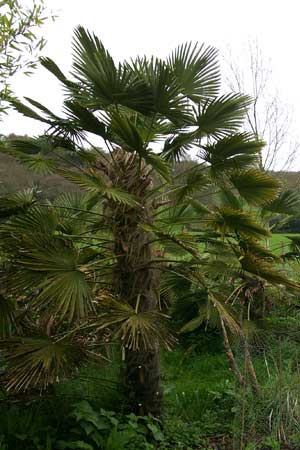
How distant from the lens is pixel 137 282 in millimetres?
4484

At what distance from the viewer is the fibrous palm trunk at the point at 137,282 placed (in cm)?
446

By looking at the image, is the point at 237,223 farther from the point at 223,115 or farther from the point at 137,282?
the point at 137,282

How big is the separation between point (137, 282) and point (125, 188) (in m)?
0.84

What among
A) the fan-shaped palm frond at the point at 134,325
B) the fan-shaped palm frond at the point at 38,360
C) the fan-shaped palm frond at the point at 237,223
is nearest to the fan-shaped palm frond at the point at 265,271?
the fan-shaped palm frond at the point at 237,223

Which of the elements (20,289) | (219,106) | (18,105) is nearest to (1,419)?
(20,289)

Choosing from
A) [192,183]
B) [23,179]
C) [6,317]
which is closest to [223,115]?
[192,183]

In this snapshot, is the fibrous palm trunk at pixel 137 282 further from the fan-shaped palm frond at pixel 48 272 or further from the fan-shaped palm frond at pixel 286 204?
the fan-shaped palm frond at pixel 286 204

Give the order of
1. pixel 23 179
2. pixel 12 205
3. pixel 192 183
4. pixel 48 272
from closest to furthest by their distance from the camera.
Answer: pixel 48 272 < pixel 12 205 < pixel 192 183 < pixel 23 179

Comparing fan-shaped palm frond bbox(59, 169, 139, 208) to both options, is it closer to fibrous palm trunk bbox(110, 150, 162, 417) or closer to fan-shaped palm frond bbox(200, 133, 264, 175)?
fibrous palm trunk bbox(110, 150, 162, 417)

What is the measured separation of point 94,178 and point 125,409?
6.72 feet

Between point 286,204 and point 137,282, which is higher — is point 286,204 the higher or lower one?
the higher one

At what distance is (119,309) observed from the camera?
156 inches

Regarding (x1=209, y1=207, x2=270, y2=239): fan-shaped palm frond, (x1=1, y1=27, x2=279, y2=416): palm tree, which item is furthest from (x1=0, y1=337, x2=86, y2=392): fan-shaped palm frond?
(x1=209, y1=207, x2=270, y2=239): fan-shaped palm frond

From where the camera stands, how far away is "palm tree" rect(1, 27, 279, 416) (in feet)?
12.7
